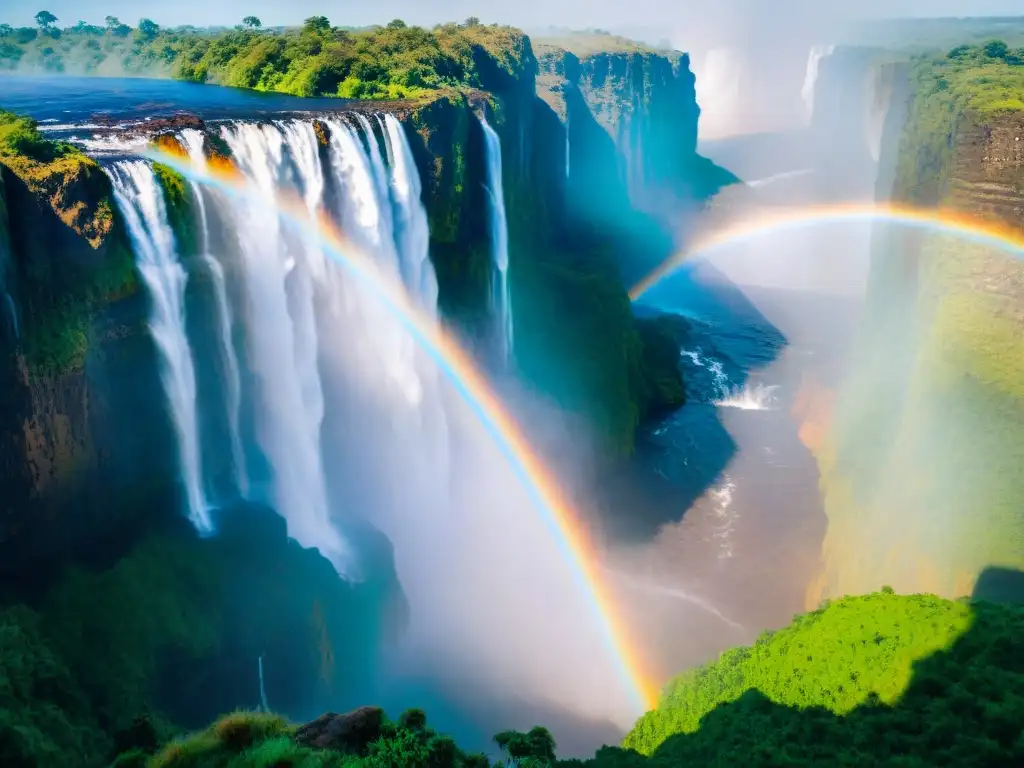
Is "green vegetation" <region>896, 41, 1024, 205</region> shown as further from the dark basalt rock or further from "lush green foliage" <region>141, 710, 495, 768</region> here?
the dark basalt rock

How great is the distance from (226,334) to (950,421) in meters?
22.4

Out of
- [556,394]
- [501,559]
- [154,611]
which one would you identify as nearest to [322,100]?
[556,394]

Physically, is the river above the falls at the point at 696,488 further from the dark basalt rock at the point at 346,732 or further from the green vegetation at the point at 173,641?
the dark basalt rock at the point at 346,732

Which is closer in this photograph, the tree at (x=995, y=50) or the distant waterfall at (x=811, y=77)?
the tree at (x=995, y=50)

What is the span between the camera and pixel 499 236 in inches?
1307

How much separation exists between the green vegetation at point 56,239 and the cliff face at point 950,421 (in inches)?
905

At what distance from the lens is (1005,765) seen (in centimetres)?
1034

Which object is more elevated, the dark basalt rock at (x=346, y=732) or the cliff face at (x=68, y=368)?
the cliff face at (x=68, y=368)

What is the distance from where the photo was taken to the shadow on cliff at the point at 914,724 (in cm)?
1106

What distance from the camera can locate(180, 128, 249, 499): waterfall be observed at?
18812 millimetres

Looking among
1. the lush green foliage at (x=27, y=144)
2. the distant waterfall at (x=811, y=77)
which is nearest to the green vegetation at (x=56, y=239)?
the lush green foliage at (x=27, y=144)

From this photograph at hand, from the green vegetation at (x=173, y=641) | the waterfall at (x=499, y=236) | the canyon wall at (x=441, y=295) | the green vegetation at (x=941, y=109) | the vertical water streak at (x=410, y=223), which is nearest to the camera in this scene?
the green vegetation at (x=173, y=641)

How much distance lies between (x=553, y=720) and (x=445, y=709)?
298 cm

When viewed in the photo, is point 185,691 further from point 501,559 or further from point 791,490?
point 791,490
